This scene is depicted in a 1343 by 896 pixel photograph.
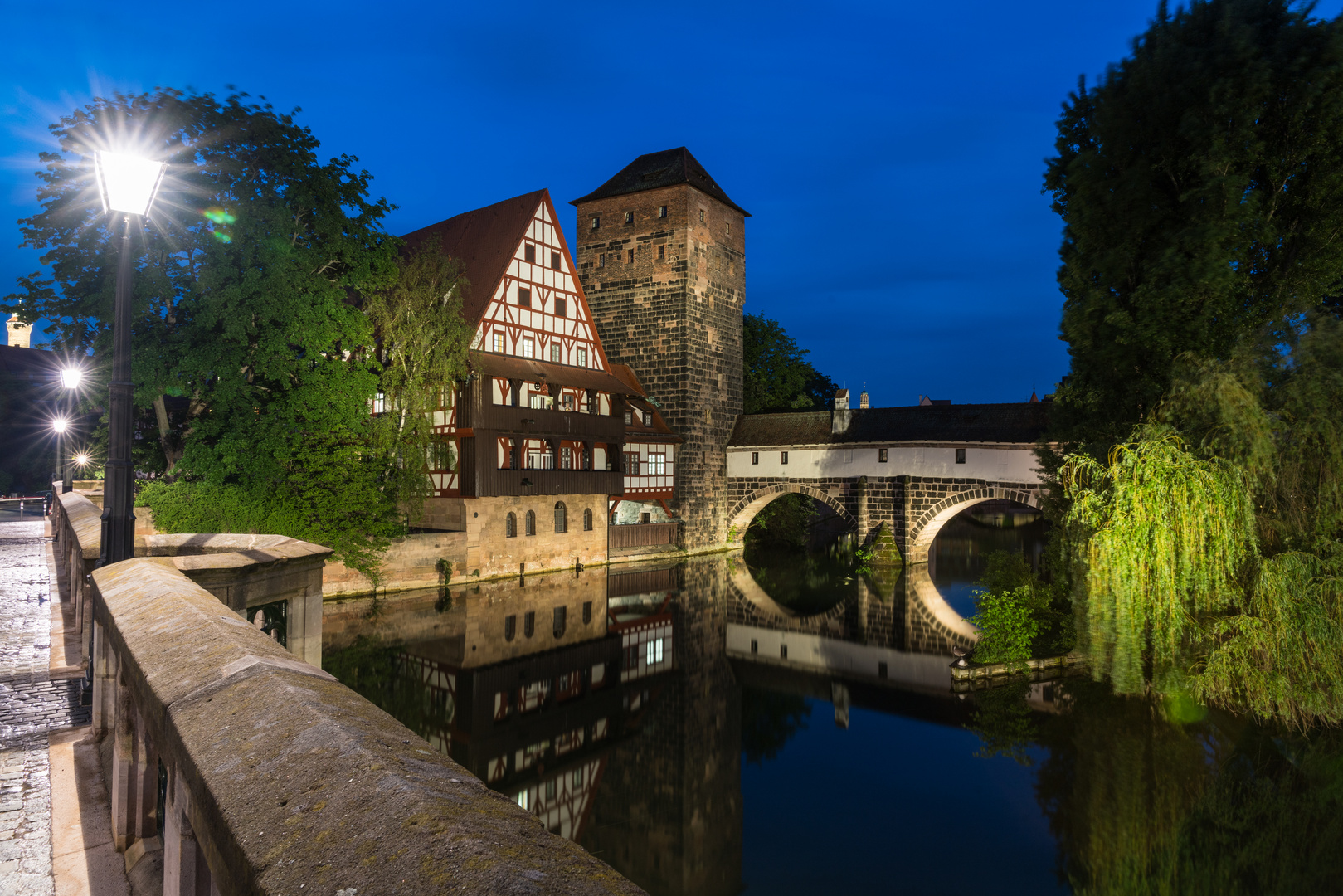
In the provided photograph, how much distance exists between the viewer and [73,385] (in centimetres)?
1585

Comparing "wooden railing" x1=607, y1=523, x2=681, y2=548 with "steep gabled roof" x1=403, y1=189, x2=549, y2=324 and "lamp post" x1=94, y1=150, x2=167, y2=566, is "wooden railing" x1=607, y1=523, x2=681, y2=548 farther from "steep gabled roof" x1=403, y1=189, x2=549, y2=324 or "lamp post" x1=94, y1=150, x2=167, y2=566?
"lamp post" x1=94, y1=150, x2=167, y2=566

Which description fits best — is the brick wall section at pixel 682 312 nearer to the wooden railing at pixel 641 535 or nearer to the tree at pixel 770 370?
the wooden railing at pixel 641 535

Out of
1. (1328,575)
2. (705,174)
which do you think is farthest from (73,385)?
(705,174)

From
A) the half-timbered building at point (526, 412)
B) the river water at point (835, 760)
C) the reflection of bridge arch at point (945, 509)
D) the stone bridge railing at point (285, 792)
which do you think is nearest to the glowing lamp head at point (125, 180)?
the stone bridge railing at point (285, 792)

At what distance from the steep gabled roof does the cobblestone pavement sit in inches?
586

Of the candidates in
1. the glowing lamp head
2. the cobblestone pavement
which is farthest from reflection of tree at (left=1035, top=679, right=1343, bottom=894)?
the glowing lamp head

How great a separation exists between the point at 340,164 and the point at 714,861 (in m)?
18.0

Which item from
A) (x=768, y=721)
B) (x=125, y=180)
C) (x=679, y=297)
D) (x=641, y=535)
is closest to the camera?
(x=125, y=180)

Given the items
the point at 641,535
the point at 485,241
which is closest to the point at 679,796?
the point at 641,535

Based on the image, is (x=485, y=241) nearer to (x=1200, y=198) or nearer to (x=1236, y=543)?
(x=1200, y=198)

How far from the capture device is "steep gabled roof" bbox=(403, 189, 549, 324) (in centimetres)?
2389

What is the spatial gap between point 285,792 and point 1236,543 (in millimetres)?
11787

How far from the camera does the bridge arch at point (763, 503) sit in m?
32.0

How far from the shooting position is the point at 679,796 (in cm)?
1045
